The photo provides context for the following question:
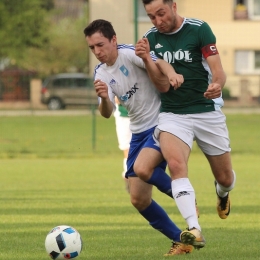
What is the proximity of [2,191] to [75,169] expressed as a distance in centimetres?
432

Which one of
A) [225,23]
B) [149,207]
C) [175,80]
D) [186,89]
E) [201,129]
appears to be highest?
[225,23]

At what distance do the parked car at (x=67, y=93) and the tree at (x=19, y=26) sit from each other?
488 centimetres

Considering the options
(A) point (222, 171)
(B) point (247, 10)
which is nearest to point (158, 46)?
(A) point (222, 171)

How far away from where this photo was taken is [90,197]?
11.8 metres

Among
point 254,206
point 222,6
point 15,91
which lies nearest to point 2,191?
point 254,206

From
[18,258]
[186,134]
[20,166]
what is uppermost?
[186,134]

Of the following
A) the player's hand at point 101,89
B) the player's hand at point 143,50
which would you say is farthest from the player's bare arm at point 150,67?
the player's hand at point 101,89

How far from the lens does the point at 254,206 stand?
1056 centimetres

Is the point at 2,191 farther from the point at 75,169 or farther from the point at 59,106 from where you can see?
the point at 59,106

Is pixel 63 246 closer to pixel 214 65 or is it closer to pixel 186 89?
pixel 186 89

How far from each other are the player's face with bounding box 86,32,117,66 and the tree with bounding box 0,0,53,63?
2917 centimetres

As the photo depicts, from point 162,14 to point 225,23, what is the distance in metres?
31.4

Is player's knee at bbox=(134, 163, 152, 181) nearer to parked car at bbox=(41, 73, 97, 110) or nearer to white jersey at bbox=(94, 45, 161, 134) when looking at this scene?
white jersey at bbox=(94, 45, 161, 134)

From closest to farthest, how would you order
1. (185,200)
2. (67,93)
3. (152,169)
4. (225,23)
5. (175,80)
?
(185,200), (175,80), (152,169), (67,93), (225,23)
